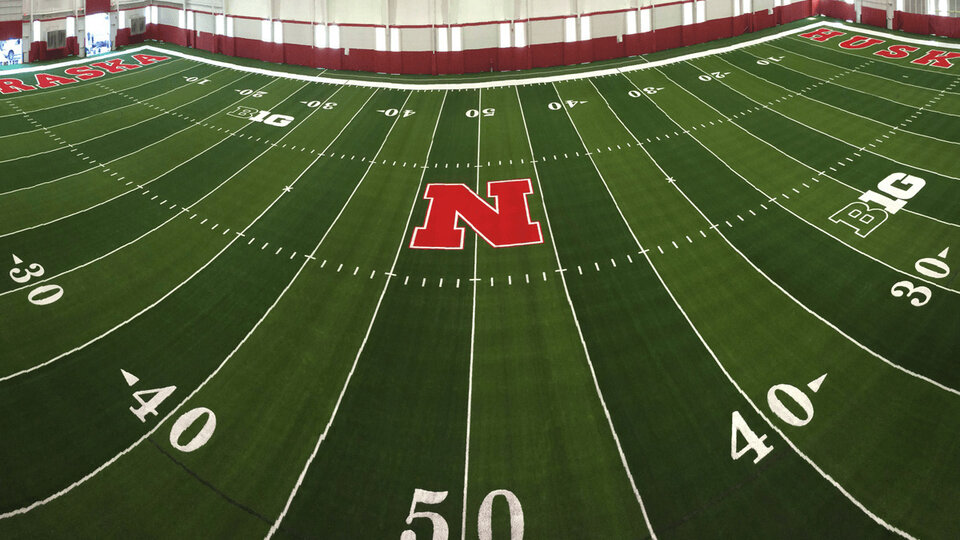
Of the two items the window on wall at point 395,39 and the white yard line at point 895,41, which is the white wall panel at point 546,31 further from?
the white yard line at point 895,41

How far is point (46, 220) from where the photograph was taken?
10977mm

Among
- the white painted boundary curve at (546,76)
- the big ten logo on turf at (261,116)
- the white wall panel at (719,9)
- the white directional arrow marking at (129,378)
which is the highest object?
the white wall panel at (719,9)

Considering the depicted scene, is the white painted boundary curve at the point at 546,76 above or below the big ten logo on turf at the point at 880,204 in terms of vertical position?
above

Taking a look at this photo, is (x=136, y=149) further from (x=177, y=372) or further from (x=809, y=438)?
(x=809, y=438)

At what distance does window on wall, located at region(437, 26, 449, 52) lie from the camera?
2084cm

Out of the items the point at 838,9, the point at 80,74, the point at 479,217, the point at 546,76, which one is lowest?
the point at 479,217

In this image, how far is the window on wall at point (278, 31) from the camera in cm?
2278

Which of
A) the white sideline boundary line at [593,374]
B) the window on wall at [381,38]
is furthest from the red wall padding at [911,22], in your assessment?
the window on wall at [381,38]

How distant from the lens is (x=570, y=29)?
20953 millimetres

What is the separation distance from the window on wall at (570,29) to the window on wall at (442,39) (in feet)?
16.9

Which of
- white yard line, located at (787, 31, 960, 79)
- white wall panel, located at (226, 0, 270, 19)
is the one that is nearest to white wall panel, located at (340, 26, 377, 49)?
white wall panel, located at (226, 0, 270, 19)

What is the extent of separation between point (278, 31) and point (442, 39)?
824 cm

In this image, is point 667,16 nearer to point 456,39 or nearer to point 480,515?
point 456,39

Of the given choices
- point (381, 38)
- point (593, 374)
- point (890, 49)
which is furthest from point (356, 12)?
point (890, 49)
